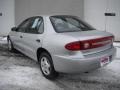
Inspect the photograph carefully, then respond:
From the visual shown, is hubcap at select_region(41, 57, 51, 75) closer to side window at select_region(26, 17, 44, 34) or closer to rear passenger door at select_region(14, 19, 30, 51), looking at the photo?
side window at select_region(26, 17, 44, 34)

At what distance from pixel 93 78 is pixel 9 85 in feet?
6.21

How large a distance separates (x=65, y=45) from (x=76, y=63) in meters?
0.41

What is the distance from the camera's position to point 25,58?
21.0 feet

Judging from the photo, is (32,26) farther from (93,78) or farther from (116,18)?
(116,18)

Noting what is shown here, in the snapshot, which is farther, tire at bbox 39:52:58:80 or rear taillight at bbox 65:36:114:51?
tire at bbox 39:52:58:80

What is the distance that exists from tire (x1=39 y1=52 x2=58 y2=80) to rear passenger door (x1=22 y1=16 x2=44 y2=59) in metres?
0.30

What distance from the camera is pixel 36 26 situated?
504 cm

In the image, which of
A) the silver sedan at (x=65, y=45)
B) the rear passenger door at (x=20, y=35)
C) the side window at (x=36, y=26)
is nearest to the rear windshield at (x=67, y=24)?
the silver sedan at (x=65, y=45)

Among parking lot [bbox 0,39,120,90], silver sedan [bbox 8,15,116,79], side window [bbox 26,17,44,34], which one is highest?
side window [bbox 26,17,44,34]

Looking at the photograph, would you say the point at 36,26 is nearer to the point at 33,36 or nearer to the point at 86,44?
the point at 33,36

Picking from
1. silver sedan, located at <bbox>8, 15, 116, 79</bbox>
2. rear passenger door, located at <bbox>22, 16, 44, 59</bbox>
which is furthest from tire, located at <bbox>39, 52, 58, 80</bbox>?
rear passenger door, located at <bbox>22, 16, 44, 59</bbox>

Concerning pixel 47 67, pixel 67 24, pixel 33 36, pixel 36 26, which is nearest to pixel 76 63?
pixel 47 67

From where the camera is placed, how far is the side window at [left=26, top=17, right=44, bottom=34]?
15.8 feet

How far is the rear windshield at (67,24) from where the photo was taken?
4.61 meters
